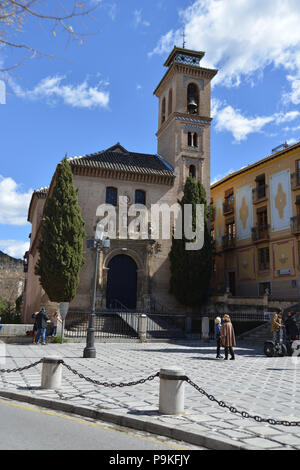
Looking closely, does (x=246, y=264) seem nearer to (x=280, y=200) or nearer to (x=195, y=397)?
(x=280, y=200)

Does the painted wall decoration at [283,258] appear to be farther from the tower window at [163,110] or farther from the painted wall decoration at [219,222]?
the tower window at [163,110]

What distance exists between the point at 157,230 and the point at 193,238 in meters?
2.82

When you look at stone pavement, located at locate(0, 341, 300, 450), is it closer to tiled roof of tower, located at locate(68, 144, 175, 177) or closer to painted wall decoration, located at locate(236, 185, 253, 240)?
tiled roof of tower, located at locate(68, 144, 175, 177)

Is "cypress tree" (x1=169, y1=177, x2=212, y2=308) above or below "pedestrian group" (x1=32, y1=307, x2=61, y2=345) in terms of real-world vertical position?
above

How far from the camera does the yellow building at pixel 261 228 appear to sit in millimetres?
26375

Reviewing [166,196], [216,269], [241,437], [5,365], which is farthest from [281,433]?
[216,269]

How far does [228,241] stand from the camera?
32.9 m

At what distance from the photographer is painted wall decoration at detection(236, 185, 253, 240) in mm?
30797

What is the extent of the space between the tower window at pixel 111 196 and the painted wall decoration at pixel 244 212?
10684 millimetres

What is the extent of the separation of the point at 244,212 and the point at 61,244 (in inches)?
613

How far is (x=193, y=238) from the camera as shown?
86.2 ft

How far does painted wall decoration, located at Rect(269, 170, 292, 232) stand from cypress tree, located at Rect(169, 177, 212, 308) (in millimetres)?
5172

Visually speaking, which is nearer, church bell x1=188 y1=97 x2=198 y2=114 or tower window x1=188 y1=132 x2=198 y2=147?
church bell x1=188 y1=97 x2=198 y2=114

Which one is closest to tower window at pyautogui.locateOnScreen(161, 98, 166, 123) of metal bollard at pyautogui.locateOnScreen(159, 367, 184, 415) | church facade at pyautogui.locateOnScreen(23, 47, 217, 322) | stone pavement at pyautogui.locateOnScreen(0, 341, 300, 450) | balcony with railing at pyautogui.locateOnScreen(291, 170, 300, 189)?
church facade at pyautogui.locateOnScreen(23, 47, 217, 322)
